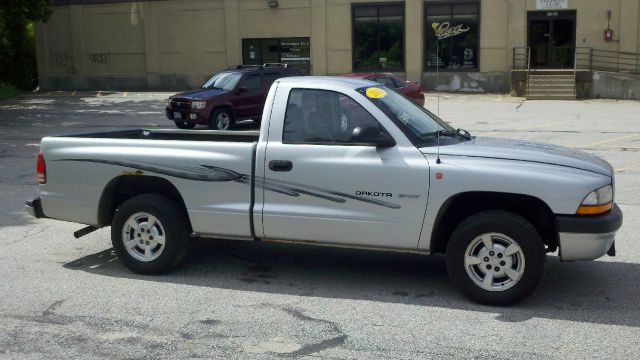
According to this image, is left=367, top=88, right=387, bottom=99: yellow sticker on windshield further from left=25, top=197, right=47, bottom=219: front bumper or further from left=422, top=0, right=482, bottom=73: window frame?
left=422, top=0, right=482, bottom=73: window frame

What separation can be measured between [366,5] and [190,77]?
932 centimetres

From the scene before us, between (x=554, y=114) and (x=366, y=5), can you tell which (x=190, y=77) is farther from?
(x=554, y=114)

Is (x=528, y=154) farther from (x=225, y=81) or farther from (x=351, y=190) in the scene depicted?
(x=225, y=81)

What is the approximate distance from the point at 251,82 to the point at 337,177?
1585cm

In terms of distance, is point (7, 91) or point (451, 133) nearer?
point (451, 133)

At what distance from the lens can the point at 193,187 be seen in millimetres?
6820

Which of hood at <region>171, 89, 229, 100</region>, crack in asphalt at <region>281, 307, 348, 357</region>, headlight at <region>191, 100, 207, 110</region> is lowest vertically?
crack in asphalt at <region>281, 307, 348, 357</region>

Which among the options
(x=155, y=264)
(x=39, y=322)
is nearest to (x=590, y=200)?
(x=155, y=264)

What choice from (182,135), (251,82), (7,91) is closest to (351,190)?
(182,135)

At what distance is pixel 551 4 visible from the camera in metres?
33.1

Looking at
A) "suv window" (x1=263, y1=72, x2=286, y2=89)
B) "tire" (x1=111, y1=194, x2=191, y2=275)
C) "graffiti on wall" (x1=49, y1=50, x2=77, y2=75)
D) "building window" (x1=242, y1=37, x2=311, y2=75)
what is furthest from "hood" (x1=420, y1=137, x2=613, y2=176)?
"graffiti on wall" (x1=49, y1=50, x2=77, y2=75)

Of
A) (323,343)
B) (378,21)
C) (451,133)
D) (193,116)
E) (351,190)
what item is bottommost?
(323,343)

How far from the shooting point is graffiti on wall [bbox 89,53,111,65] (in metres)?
38.7

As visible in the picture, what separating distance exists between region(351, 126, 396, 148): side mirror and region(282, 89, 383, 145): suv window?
8.4 inches
